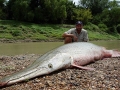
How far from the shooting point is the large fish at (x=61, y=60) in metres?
4.61

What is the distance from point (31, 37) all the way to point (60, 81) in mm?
27988

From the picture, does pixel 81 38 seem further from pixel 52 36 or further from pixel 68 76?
pixel 52 36

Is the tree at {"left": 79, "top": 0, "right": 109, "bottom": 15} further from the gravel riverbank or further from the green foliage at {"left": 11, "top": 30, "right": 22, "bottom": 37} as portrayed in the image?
the gravel riverbank

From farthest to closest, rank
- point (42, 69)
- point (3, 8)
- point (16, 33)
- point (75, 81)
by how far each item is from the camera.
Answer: point (3, 8) → point (16, 33) → point (42, 69) → point (75, 81)

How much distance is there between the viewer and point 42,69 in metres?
5.02

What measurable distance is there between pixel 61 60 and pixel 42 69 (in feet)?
2.32

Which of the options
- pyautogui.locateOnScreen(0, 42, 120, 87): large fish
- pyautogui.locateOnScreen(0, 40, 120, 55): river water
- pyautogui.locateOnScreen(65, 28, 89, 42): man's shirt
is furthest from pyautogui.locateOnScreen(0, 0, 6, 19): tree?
pyautogui.locateOnScreen(0, 42, 120, 87): large fish

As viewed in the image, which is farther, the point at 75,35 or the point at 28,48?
the point at 28,48

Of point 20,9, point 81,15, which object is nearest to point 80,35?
point 20,9

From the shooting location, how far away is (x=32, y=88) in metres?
4.43

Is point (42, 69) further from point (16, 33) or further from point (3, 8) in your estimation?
point (3, 8)

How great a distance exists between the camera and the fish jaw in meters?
4.48

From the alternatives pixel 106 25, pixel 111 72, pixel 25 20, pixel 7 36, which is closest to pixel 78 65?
pixel 111 72

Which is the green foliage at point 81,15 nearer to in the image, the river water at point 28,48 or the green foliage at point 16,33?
the green foliage at point 16,33
